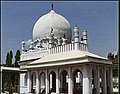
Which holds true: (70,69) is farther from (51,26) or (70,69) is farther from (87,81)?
(51,26)

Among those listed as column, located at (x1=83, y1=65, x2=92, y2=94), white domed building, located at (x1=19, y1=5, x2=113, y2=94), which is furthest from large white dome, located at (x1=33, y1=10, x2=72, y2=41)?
column, located at (x1=83, y1=65, x2=92, y2=94)

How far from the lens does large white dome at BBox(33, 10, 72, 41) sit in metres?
22.6

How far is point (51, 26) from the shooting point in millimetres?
22594

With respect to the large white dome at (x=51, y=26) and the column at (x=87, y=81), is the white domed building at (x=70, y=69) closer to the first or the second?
the column at (x=87, y=81)

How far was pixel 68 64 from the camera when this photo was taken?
13602mm

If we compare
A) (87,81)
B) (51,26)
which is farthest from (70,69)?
(51,26)

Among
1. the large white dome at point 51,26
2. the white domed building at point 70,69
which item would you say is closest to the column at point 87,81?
the white domed building at point 70,69

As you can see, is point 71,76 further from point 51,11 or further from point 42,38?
point 51,11

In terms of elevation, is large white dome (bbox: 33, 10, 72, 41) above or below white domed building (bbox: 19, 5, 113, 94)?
above

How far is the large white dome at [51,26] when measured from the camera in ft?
74.1

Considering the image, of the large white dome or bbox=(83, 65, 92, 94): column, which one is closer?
bbox=(83, 65, 92, 94): column

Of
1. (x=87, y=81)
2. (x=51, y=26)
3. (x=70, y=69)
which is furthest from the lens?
(x=51, y=26)

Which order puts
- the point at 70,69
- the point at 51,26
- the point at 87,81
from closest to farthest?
the point at 87,81, the point at 70,69, the point at 51,26

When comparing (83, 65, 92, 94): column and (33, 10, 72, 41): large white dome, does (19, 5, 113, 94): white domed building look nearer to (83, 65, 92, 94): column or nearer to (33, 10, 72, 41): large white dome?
(83, 65, 92, 94): column
